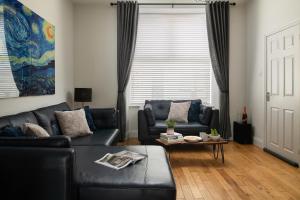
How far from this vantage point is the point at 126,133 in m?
5.63

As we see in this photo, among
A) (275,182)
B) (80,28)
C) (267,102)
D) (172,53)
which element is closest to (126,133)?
(172,53)

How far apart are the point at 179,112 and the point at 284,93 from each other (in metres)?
1.84

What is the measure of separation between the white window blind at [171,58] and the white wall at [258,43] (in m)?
0.88

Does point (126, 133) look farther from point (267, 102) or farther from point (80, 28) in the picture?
point (267, 102)

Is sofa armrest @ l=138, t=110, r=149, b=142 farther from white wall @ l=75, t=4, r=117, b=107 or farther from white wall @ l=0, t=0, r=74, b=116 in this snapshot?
white wall @ l=0, t=0, r=74, b=116

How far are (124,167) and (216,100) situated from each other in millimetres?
4028

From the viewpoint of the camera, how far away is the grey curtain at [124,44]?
538 cm

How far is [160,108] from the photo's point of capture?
5359 mm

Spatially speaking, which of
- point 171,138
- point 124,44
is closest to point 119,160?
point 171,138

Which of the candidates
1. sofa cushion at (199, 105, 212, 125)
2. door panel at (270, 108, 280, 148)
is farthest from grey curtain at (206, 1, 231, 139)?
door panel at (270, 108, 280, 148)

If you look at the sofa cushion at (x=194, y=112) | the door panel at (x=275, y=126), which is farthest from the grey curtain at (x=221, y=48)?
the door panel at (x=275, y=126)

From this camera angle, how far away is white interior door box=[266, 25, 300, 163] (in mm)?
3760

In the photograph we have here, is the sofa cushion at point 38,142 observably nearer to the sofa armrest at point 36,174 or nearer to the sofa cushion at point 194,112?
the sofa armrest at point 36,174

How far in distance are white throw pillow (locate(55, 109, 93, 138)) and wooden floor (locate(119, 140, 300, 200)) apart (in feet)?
4.49
